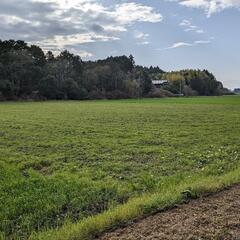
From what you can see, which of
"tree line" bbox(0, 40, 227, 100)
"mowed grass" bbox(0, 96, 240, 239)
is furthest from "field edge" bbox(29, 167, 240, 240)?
"tree line" bbox(0, 40, 227, 100)

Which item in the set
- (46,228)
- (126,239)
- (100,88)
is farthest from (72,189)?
(100,88)

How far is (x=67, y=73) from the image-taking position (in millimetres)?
115000

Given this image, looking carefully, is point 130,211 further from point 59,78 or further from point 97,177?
point 59,78

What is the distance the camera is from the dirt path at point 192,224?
19.9 feet

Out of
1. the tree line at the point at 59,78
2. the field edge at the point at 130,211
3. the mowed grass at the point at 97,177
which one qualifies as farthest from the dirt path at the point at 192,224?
the tree line at the point at 59,78

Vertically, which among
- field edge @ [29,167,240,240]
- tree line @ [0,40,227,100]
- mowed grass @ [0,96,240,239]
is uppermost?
tree line @ [0,40,227,100]

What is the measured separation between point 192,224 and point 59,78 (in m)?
103

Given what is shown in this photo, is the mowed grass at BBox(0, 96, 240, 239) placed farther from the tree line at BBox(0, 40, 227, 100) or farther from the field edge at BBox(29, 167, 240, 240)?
the tree line at BBox(0, 40, 227, 100)

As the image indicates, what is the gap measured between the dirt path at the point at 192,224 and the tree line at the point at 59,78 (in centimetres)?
8992

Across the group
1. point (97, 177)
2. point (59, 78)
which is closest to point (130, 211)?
point (97, 177)

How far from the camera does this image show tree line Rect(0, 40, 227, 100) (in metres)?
99.3

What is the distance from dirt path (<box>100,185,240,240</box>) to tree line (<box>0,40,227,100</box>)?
295ft

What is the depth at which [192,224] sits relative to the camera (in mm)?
6570

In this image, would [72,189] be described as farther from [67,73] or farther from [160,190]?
[67,73]
